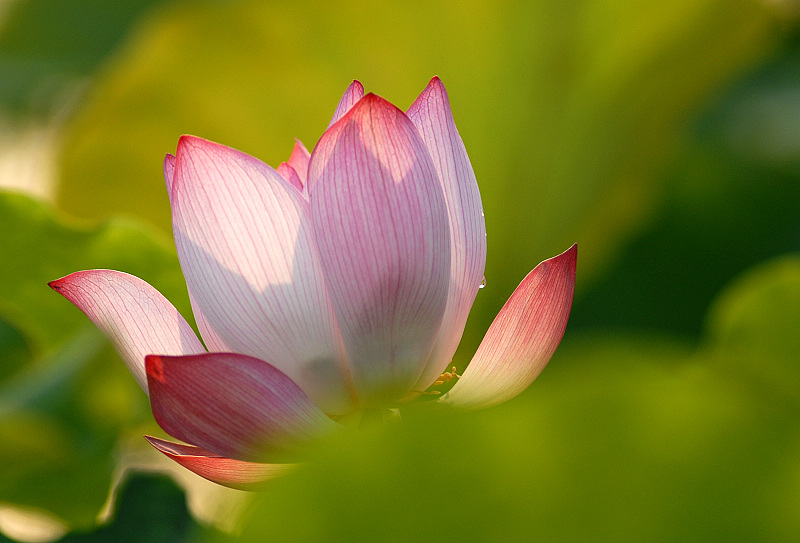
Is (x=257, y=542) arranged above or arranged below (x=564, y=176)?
below

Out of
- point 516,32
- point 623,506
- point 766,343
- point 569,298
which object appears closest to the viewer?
point 623,506

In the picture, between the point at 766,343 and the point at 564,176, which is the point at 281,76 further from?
the point at 766,343

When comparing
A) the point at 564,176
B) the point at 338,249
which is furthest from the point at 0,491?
the point at 564,176

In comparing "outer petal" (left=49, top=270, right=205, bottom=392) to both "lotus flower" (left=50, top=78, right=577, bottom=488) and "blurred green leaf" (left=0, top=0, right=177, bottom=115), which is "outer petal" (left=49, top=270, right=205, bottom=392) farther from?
"blurred green leaf" (left=0, top=0, right=177, bottom=115)

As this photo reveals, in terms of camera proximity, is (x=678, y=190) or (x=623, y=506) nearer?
(x=623, y=506)

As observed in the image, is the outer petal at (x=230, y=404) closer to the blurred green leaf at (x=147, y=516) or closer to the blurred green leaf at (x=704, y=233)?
the blurred green leaf at (x=147, y=516)

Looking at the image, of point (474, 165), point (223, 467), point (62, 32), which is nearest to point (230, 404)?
point (223, 467)

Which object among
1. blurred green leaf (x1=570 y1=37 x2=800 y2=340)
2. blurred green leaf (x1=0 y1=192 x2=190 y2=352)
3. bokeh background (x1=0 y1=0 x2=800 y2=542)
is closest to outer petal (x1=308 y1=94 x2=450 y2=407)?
bokeh background (x1=0 y1=0 x2=800 y2=542)

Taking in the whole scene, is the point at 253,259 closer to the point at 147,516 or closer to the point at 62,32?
the point at 147,516
